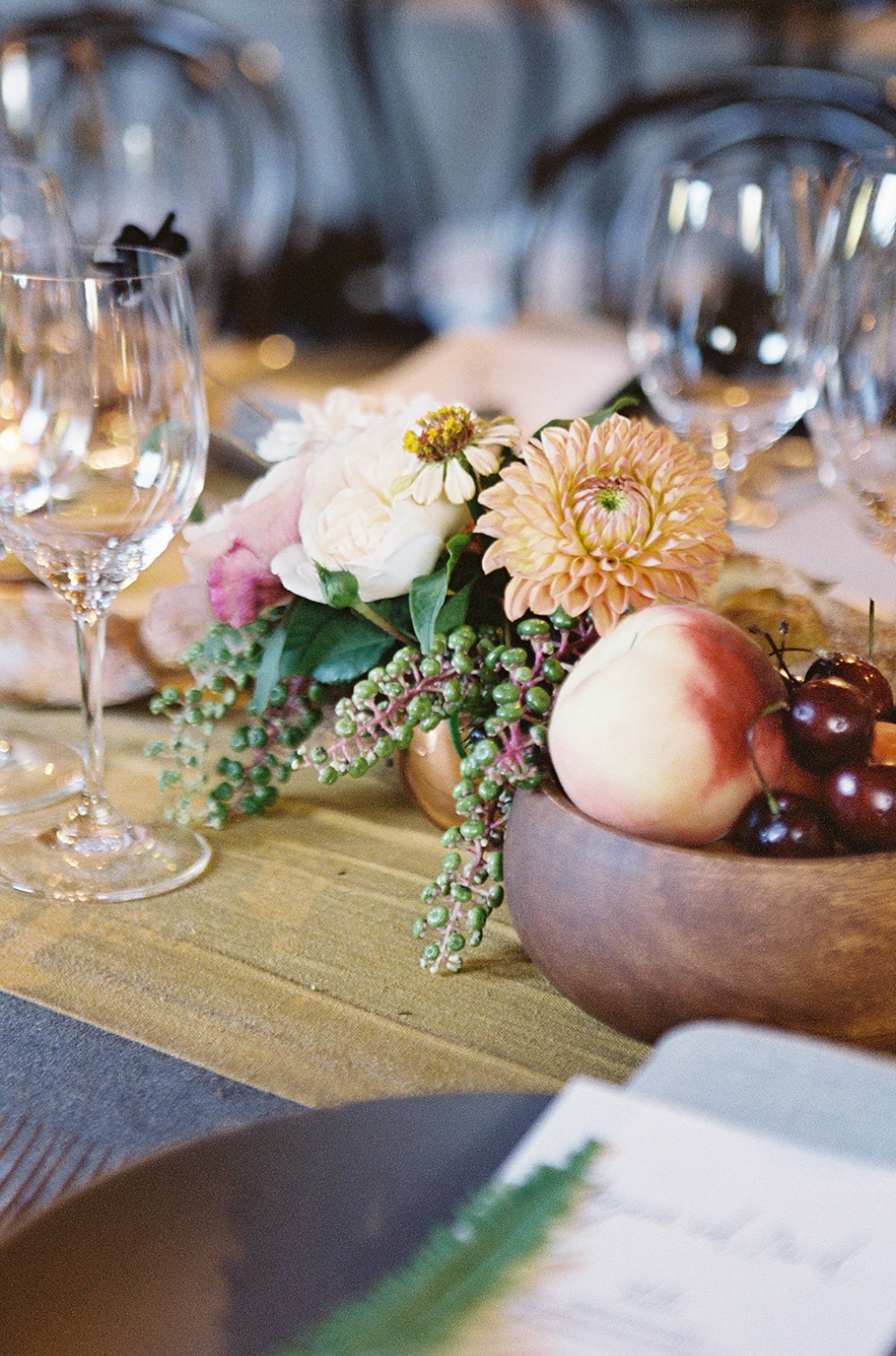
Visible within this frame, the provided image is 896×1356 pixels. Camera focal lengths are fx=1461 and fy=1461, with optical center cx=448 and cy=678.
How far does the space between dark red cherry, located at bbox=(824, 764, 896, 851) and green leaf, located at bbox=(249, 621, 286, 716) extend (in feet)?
0.83

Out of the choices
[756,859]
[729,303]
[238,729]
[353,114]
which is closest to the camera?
[756,859]

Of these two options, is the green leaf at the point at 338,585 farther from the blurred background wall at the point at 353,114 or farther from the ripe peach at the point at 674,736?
the blurred background wall at the point at 353,114

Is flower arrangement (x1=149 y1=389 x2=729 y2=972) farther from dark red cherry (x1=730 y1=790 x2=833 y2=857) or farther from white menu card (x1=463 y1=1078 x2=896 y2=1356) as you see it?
white menu card (x1=463 y1=1078 x2=896 y2=1356)

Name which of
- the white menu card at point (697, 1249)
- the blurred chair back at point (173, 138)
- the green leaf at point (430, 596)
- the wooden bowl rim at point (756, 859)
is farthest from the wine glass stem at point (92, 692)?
the blurred chair back at point (173, 138)

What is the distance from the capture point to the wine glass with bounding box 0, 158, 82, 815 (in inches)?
27.2

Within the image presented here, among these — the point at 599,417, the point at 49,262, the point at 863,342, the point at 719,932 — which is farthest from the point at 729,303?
the point at 719,932

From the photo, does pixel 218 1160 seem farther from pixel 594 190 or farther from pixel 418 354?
pixel 594 190

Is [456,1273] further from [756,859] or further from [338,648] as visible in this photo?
[338,648]

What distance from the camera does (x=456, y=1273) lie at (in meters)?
0.26

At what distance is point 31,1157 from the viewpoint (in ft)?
1.38

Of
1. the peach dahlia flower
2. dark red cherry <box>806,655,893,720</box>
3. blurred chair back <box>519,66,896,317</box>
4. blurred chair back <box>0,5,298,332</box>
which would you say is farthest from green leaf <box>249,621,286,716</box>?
blurred chair back <box>0,5,298,332</box>

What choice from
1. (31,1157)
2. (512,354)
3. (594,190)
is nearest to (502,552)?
(31,1157)

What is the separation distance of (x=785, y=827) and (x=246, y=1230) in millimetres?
205

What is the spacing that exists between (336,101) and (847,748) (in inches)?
138
